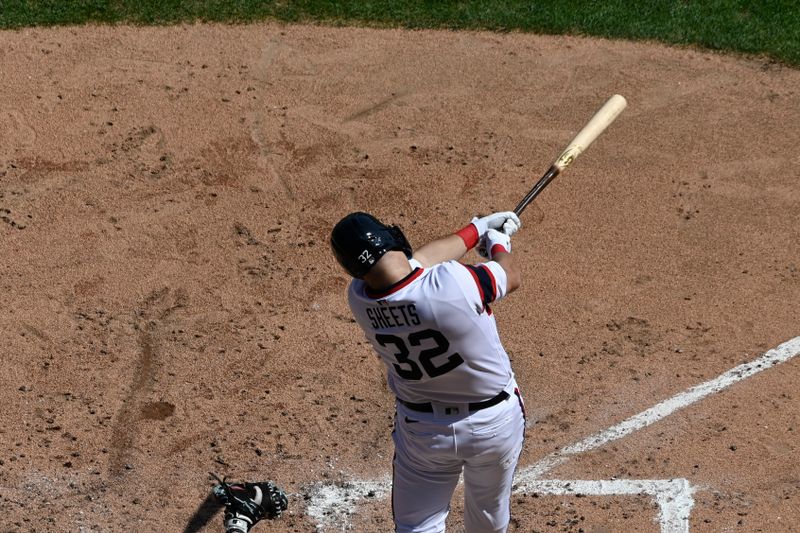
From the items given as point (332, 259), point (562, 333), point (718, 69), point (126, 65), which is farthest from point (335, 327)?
point (718, 69)

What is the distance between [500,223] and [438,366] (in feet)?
3.97

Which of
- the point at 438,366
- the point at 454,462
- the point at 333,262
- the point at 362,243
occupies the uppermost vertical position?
the point at 362,243

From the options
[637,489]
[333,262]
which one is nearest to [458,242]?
[637,489]

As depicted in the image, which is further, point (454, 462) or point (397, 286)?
point (454, 462)

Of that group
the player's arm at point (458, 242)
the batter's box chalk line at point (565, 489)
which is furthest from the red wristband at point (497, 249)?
the batter's box chalk line at point (565, 489)

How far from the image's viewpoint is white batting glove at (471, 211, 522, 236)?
5.36m

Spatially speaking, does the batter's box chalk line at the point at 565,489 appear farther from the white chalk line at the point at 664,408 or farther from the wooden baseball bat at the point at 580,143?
the wooden baseball bat at the point at 580,143

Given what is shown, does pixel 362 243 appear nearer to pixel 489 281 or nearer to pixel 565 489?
pixel 489 281

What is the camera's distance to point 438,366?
14.6 feet

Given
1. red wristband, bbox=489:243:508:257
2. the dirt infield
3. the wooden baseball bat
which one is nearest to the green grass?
the dirt infield

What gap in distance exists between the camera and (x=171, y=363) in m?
6.90

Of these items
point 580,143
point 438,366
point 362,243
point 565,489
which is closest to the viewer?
point 362,243

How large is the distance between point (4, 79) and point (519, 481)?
637 cm

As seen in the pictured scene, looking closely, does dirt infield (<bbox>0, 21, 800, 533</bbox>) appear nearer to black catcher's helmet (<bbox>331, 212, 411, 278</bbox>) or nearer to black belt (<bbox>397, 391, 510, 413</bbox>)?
black belt (<bbox>397, 391, 510, 413</bbox>)
